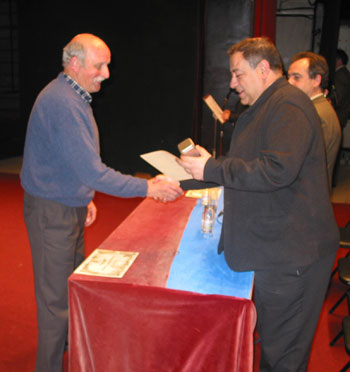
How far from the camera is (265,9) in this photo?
5484 mm

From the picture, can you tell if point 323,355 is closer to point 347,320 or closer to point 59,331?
point 347,320

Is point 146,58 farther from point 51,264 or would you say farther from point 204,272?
point 204,272

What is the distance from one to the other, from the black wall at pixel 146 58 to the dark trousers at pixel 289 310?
4.90m

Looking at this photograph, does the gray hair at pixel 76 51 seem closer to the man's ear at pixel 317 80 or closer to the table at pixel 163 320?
the table at pixel 163 320

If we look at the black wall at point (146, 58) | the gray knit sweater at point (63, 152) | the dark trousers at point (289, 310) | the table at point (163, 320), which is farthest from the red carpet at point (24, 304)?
the black wall at point (146, 58)

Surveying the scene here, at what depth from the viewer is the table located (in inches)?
59.1

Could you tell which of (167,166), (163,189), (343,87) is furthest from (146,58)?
(167,166)

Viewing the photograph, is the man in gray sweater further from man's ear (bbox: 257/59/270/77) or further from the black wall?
the black wall

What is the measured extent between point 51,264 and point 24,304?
46.3 inches

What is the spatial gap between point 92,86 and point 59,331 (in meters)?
1.22

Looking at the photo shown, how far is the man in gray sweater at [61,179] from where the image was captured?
74.1 inches

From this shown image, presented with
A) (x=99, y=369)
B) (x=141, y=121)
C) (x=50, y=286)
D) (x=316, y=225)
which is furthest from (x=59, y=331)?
(x=141, y=121)

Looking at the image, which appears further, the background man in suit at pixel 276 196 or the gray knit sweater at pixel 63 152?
the gray knit sweater at pixel 63 152

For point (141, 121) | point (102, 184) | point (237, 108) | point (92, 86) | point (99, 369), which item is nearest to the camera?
point (99, 369)
